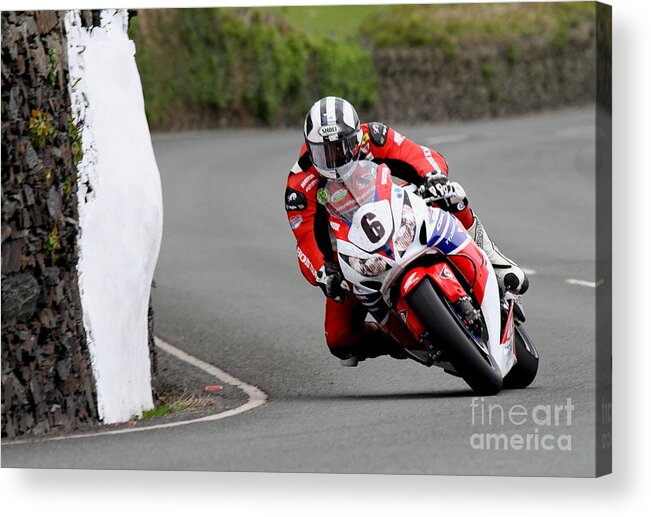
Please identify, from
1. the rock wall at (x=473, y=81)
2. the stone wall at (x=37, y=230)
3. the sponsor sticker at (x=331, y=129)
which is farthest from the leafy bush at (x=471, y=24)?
the stone wall at (x=37, y=230)

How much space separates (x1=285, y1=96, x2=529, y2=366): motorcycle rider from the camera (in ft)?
27.0

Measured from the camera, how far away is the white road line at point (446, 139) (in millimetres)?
10508

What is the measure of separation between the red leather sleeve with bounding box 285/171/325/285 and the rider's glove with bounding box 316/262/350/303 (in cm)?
4

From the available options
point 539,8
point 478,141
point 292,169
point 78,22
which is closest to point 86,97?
point 78,22

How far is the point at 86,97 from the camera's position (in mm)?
8789

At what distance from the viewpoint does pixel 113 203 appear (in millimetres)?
8820

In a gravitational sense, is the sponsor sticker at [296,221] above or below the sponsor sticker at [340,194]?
below

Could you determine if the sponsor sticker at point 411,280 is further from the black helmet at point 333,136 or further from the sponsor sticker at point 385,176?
the black helmet at point 333,136

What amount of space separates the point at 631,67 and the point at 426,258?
1385 mm

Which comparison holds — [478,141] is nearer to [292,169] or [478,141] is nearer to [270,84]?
[270,84]

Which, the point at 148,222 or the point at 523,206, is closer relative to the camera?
the point at 148,222

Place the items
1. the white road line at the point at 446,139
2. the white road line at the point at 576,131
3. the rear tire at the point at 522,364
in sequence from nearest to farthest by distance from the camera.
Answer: the white road line at the point at 576,131, the rear tire at the point at 522,364, the white road line at the point at 446,139

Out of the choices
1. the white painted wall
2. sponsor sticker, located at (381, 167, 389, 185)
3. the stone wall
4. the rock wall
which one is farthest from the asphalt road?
sponsor sticker, located at (381, 167, 389, 185)

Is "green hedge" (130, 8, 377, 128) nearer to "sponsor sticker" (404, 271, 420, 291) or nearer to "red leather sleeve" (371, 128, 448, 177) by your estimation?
"red leather sleeve" (371, 128, 448, 177)
